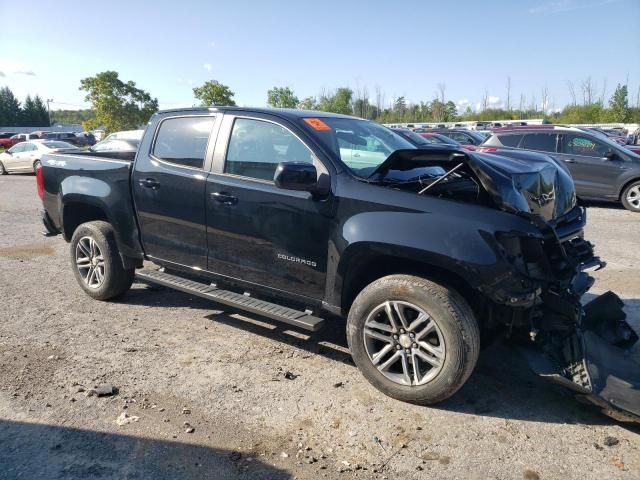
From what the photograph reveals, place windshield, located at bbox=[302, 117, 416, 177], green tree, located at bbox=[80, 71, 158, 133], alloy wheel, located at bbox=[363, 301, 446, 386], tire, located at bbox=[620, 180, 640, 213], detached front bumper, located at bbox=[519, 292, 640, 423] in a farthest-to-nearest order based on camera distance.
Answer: green tree, located at bbox=[80, 71, 158, 133] → tire, located at bbox=[620, 180, 640, 213] → windshield, located at bbox=[302, 117, 416, 177] → alloy wheel, located at bbox=[363, 301, 446, 386] → detached front bumper, located at bbox=[519, 292, 640, 423]

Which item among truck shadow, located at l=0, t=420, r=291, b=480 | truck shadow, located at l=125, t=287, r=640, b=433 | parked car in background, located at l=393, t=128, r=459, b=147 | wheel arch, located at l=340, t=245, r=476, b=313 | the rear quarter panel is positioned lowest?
truck shadow, located at l=125, t=287, r=640, b=433

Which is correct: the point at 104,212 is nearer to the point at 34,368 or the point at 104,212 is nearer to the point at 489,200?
the point at 34,368

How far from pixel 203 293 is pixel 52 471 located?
183cm

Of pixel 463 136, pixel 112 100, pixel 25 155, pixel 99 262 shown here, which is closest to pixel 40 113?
pixel 112 100

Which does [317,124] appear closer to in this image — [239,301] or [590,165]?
[239,301]

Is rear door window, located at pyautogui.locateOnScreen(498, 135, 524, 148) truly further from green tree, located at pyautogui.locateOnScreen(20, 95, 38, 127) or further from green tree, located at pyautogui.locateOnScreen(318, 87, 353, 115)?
green tree, located at pyautogui.locateOnScreen(20, 95, 38, 127)

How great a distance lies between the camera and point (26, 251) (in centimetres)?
764

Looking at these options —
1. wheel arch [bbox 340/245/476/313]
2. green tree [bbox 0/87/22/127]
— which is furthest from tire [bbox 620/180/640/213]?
green tree [bbox 0/87/22/127]

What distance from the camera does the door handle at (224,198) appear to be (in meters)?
4.02

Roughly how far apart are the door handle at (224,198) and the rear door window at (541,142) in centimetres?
945

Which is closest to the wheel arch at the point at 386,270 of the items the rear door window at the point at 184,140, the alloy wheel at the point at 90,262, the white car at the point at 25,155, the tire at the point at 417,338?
the tire at the point at 417,338

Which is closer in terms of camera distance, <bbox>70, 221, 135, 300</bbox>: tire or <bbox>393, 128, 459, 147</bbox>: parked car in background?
<bbox>70, 221, 135, 300</bbox>: tire

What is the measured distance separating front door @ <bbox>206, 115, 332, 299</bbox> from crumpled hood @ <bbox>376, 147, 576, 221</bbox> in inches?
26.0

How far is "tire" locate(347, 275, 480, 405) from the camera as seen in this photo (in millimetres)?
3135
